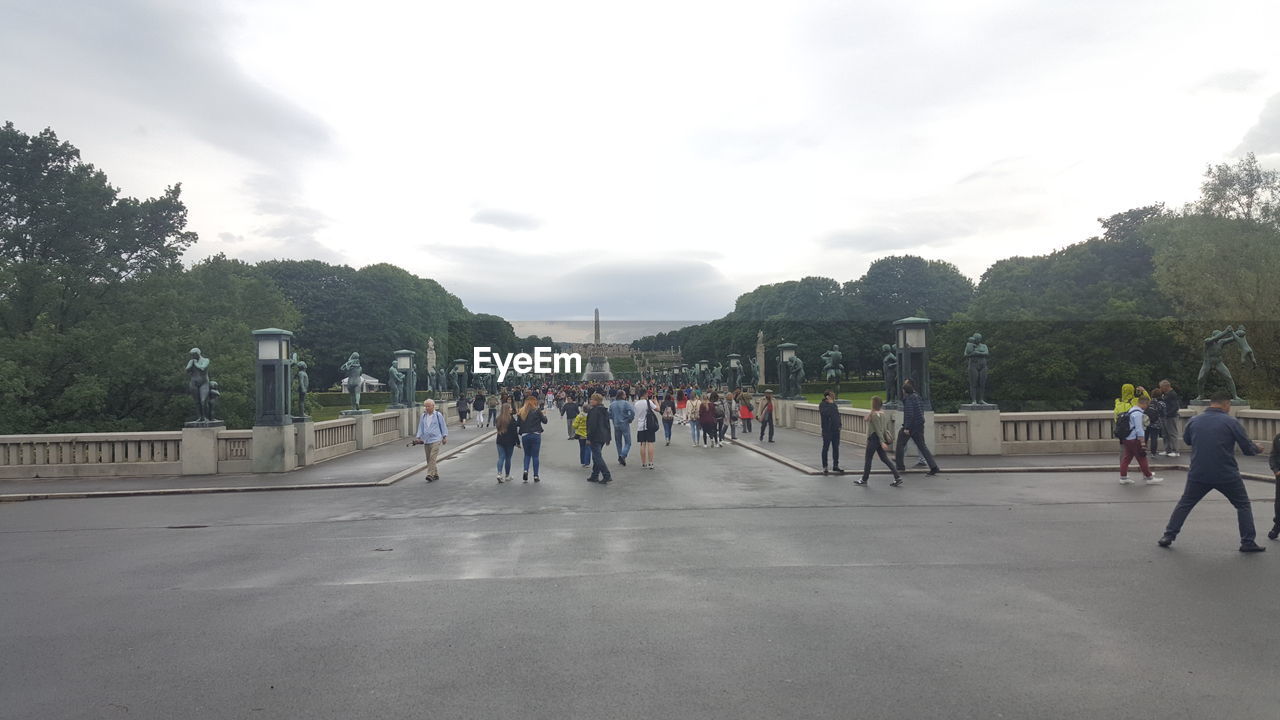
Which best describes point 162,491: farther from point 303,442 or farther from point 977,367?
point 977,367

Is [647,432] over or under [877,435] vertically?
under

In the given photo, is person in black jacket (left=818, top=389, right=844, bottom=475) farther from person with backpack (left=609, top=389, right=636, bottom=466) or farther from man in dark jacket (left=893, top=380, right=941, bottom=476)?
person with backpack (left=609, top=389, right=636, bottom=466)

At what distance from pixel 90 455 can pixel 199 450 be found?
2414 mm

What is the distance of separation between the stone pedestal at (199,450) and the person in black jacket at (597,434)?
327 inches

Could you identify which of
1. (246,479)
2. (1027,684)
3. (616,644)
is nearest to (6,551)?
(246,479)

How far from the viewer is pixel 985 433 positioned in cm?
1872

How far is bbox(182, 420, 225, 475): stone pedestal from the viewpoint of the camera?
17.0 m

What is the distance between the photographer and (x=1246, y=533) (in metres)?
7.96

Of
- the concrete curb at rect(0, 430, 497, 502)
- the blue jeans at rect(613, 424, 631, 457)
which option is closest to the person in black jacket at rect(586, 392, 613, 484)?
the blue jeans at rect(613, 424, 631, 457)

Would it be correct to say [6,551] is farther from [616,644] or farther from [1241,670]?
[1241,670]

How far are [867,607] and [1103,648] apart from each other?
1620 mm

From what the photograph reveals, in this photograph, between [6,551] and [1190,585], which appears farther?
[6,551]

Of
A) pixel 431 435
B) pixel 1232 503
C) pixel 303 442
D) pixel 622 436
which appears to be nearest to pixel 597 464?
pixel 431 435

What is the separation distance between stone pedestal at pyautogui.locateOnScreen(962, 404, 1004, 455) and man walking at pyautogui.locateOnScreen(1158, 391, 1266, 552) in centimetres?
1064
